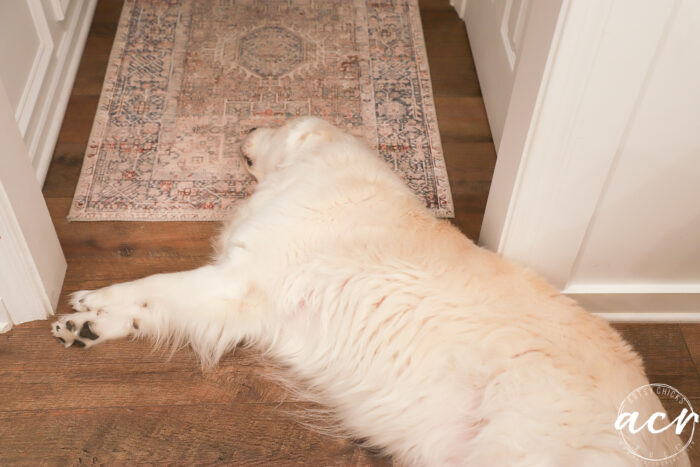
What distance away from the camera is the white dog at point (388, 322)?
1.45 metres

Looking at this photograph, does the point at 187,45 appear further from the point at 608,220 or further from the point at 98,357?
the point at 608,220

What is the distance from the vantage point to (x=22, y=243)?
1757 millimetres

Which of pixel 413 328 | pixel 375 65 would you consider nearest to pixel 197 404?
pixel 413 328

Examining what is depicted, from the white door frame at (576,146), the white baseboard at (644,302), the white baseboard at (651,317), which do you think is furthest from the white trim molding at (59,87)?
the white baseboard at (651,317)

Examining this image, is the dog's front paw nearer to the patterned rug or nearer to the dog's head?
the patterned rug

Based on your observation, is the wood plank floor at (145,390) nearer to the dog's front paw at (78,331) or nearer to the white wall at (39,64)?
the dog's front paw at (78,331)

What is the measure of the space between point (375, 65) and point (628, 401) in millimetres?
1903

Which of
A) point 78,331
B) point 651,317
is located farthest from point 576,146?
point 78,331

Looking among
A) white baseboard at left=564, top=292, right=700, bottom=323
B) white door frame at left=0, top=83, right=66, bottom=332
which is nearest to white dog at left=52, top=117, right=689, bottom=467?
white door frame at left=0, top=83, right=66, bottom=332

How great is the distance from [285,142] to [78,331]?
840 millimetres

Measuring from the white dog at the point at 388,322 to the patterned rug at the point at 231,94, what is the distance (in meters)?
0.45

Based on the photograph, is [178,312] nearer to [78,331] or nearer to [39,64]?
[78,331]

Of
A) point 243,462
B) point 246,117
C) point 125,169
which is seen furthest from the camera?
point 246,117

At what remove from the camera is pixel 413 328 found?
1600 mm
